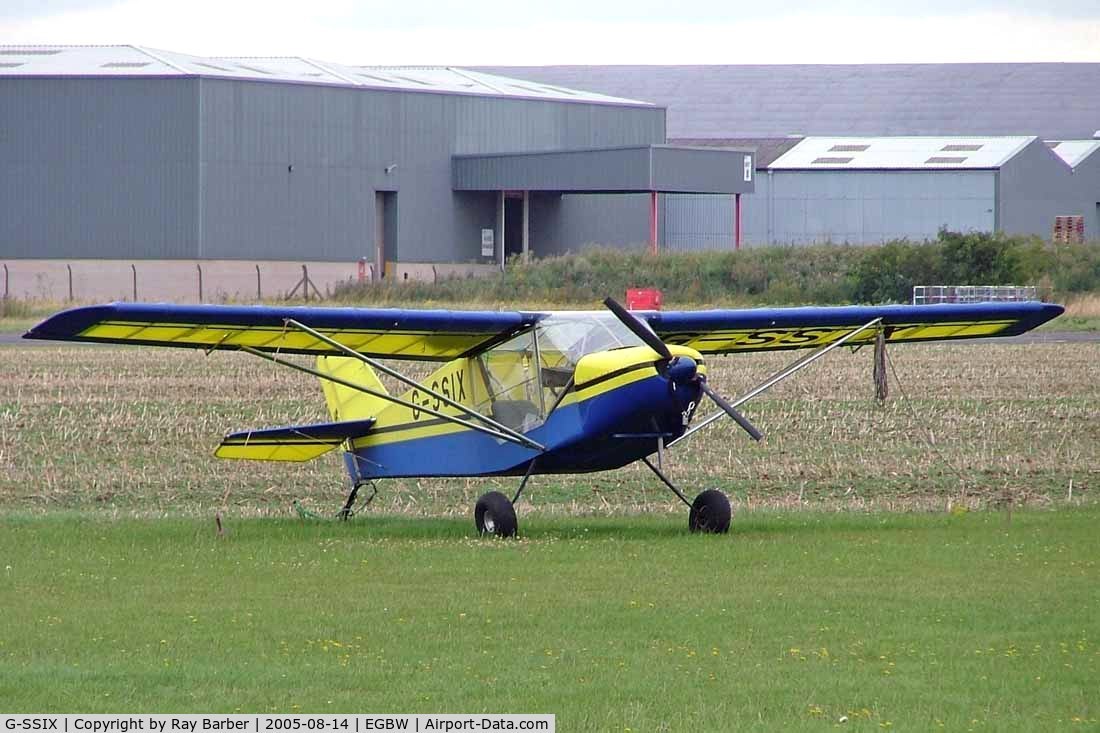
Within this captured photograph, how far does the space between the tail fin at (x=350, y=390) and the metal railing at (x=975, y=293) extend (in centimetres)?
3625

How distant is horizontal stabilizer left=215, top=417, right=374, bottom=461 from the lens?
17734mm

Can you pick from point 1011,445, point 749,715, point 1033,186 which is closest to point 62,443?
point 1011,445

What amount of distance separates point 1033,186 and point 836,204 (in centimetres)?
844

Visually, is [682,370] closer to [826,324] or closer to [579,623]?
[826,324]

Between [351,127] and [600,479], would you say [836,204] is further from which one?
[600,479]

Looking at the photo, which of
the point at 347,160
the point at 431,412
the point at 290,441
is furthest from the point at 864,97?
the point at 431,412

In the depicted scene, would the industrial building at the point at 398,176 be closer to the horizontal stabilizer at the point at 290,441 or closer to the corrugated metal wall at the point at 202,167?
the corrugated metal wall at the point at 202,167

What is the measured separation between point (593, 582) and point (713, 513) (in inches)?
139

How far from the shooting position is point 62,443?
77.6ft

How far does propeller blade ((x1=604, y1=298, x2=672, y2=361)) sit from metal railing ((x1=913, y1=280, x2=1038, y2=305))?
39.1 metres

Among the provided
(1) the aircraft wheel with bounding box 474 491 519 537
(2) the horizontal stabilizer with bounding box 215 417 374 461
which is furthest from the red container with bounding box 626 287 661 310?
(1) the aircraft wheel with bounding box 474 491 519 537

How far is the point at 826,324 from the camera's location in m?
17.9

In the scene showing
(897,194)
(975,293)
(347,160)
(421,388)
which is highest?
(347,160)

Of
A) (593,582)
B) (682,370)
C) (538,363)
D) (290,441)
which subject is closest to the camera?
(593,582)
